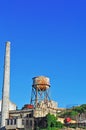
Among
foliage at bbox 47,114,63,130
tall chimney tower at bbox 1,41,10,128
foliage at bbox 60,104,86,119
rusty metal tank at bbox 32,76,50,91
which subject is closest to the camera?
foliage at bbox 47,114,63,130

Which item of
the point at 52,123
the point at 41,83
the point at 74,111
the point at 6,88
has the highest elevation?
the point at 41,83

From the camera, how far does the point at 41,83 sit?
87.7 m

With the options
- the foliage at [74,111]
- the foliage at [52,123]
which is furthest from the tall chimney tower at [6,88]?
the foliage at [52,123]

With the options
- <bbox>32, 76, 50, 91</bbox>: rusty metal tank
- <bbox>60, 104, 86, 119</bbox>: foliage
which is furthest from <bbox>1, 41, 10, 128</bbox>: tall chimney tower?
<bbox>60, 104, 86, 119</bbox>: foliage

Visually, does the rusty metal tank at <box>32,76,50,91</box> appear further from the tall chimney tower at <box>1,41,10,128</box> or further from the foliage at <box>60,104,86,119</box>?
the foliage at <box>60,104,86,119</box>

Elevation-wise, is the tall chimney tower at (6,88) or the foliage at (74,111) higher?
the tall chimney tower at (6,88)

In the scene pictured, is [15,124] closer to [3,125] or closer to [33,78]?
[3,125]

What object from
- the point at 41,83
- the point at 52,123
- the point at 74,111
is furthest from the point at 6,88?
the point at 52,123

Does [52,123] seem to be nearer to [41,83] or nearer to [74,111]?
[74,111]

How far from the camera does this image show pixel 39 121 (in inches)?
2904

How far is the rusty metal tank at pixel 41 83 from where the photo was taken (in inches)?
3457

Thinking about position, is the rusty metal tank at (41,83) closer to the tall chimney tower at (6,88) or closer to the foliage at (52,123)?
the tall chimney tower at (6,88)

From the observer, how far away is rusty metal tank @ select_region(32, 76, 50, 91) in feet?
288

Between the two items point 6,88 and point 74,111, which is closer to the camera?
point 74,111
